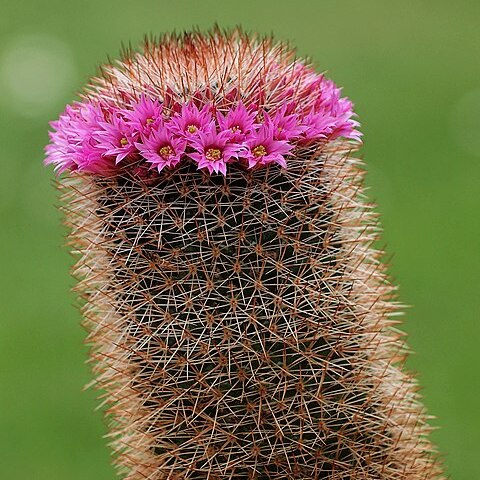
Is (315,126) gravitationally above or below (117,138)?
below

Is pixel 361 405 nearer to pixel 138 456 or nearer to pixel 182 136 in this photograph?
pixel 138 456

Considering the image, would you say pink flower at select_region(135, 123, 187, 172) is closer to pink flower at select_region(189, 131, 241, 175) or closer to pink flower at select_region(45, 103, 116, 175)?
pink flower at select_region(189, 131, 241, 175)

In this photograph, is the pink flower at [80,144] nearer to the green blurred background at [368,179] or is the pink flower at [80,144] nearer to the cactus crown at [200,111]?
the cactus crown at [200,111]

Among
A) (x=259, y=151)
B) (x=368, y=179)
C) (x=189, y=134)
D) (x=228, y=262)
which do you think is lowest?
(x=368, y=179)

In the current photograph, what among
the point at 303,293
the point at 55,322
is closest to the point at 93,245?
the point at 303,293

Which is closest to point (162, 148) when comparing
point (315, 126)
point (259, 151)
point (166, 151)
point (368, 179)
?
point (166, 151)

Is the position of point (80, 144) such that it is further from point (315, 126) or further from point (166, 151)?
point (315, 126)

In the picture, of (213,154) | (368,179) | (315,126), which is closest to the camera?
(213,154)
